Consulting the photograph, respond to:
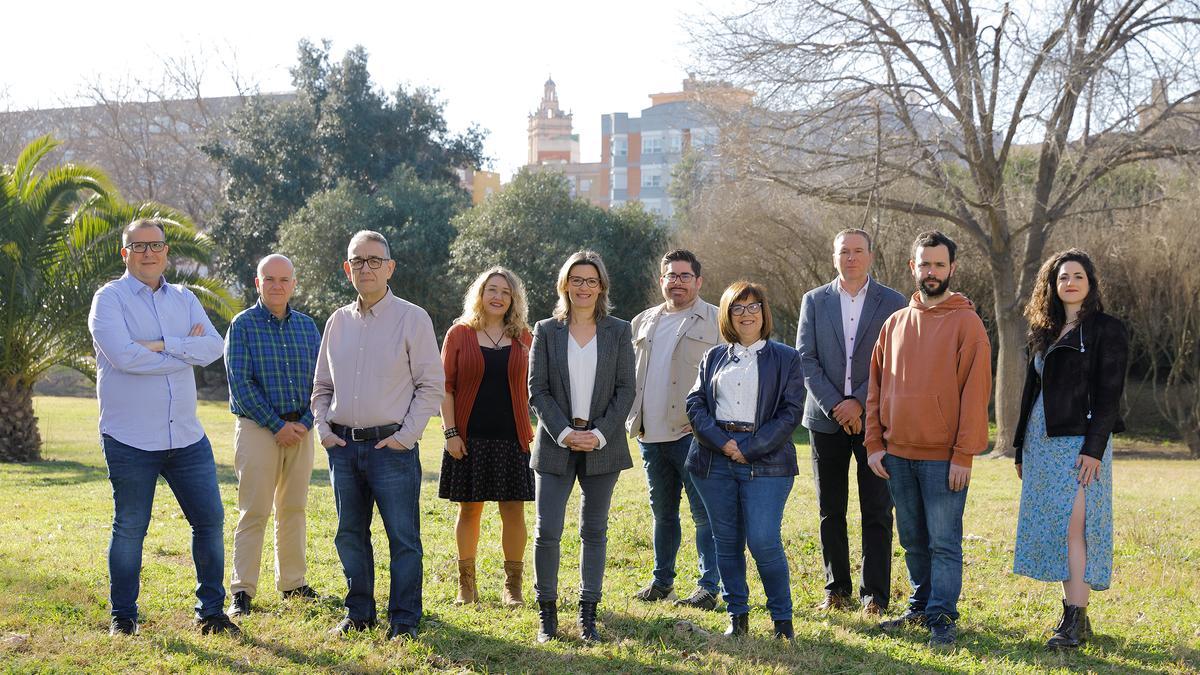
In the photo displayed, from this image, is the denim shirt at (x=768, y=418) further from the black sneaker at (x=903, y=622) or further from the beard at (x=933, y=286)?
the black sneaker at (x=903, y=622)

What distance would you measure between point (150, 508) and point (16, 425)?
12550mm

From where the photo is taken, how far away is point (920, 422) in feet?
19.0

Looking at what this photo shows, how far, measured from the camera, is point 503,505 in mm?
6559

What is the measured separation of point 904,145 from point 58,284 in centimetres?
1396

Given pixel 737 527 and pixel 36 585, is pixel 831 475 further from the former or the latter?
pixel 36 585

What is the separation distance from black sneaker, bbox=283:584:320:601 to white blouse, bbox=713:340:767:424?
278cm

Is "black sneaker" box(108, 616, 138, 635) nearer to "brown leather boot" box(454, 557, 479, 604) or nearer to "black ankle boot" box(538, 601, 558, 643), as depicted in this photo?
"brown leather boot" box(454, 557, 479, 604)

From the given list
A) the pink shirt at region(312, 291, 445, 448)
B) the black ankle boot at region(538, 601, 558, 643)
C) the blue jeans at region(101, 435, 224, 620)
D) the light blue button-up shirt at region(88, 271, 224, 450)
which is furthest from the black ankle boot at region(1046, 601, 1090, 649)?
the light blue button-up shirt at region(88, 271, 224, 450)

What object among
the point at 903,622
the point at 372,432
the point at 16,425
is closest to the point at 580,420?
the point at 372,432

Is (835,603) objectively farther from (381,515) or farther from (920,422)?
(381,515)

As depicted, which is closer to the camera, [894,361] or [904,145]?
[894,361]

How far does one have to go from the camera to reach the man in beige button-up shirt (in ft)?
18.6

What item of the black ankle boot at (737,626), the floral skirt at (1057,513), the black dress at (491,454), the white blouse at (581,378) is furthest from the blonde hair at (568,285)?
the floral skirt at (1057,513)

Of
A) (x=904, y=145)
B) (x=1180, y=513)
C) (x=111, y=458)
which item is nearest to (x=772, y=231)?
(x=904, y=145)
